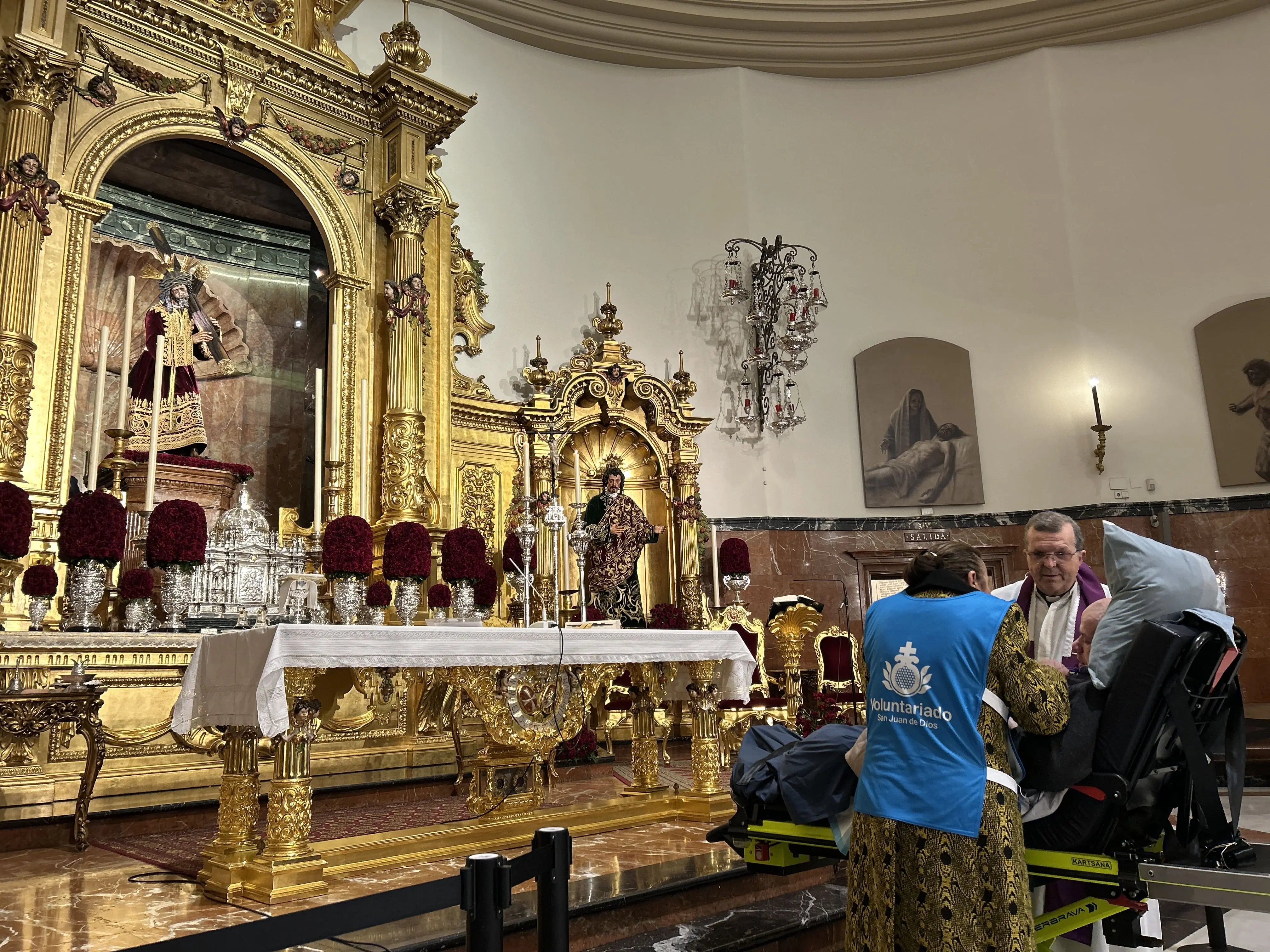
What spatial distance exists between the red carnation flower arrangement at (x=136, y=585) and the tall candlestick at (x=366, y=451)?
1189 mm

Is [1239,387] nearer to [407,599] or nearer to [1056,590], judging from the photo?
[1056,590]

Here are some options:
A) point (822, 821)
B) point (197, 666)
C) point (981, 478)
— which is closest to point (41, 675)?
point (197, 666)

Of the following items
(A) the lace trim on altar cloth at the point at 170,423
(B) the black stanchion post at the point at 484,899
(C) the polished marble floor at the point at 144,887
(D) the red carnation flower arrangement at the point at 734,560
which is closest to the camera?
(B) the black stanchion post at the point at 484,899

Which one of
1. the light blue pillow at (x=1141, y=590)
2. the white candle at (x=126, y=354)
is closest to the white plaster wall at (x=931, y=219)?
the white candle at (x=126, y=354)

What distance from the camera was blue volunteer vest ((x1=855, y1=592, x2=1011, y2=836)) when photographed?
2516 millimetres

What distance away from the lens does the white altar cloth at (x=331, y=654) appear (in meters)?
3.62

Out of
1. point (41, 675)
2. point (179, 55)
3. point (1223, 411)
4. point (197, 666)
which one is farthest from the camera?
point (1223, 411)

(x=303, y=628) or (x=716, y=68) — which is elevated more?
(x=716, y=68)

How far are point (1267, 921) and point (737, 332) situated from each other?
7.25 metres

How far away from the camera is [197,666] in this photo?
13.4 feet

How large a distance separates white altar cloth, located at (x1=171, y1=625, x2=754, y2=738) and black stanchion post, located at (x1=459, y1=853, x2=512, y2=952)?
1.81m

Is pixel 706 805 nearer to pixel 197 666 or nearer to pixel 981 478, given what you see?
pixel 197 666

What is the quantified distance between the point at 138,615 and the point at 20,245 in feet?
7.95

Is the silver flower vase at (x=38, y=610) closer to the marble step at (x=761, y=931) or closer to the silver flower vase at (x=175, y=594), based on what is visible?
the silver flower vase at (x=175, y=594)
